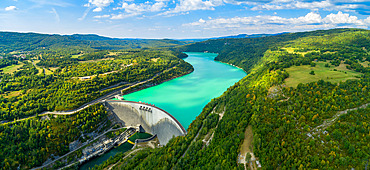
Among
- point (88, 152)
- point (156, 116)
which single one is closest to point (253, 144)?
point (156, 116)

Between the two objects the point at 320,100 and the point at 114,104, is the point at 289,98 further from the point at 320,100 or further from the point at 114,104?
the point at 114,104

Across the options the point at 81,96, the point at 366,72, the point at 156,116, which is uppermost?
the point at 366,72

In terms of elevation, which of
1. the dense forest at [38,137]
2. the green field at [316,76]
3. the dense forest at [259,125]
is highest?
the green field at [316,76]

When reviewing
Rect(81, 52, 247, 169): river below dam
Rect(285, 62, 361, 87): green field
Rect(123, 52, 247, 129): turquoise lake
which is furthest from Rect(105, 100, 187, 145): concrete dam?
Rect(285, 62, 361, 87): green field

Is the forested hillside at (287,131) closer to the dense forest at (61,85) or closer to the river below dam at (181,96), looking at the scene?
the river below dam at (181,96)

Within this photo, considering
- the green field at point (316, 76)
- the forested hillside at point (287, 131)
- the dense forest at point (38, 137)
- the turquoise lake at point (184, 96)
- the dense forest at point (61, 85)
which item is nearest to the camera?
the forested hillside at point (287, 131)

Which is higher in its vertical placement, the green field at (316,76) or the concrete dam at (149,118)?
the green field at (316,76)

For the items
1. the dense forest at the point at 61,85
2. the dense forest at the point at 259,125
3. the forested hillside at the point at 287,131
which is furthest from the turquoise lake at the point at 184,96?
the forested hillside at the point at 287,131

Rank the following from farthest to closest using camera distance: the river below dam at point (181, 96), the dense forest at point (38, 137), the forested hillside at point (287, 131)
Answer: the river below dam at point (181, 96) → the dense forest at point (38, 137) → the forested hillside at point (287, 131)
